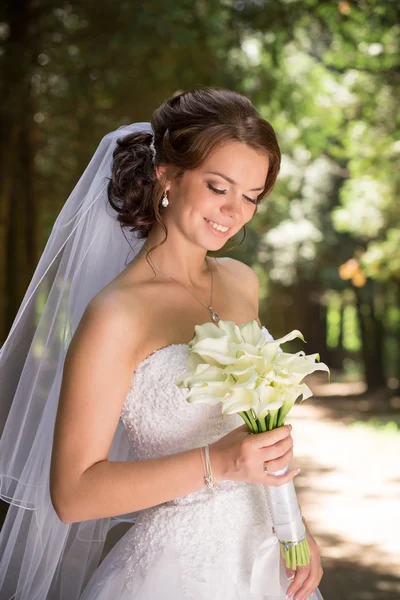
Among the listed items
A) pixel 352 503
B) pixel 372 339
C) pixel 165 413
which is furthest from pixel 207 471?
pixel 372 339

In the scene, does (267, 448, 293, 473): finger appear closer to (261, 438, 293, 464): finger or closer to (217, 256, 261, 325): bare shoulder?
(261, 438, 293, 464): finger

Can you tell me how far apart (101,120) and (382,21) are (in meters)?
3.72

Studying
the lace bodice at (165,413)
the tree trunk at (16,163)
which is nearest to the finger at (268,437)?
the lace bodice at (165,413)

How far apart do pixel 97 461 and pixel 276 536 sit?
58 centimetres

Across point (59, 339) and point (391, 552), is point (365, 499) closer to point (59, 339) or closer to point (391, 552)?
point (391, 552)

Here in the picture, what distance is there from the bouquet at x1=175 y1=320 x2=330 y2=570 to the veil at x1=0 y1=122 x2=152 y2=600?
0.78 m

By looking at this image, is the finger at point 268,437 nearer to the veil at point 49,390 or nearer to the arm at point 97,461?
the arm at point 97,461

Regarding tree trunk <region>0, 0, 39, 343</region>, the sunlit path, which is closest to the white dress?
the sunlit path

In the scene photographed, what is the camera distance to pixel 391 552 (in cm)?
759

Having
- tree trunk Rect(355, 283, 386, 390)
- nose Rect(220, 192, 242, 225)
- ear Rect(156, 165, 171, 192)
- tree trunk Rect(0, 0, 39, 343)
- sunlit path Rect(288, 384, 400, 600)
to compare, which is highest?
ear Rect(156, 165, 171, 192)

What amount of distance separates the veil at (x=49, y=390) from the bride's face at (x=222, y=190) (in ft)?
1.50

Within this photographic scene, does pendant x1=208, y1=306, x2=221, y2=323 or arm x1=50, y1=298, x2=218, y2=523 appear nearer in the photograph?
arm x1=50, y1=298, x2=218, y2=523

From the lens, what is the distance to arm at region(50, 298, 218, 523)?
215 centimetres

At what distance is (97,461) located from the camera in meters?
2.17
